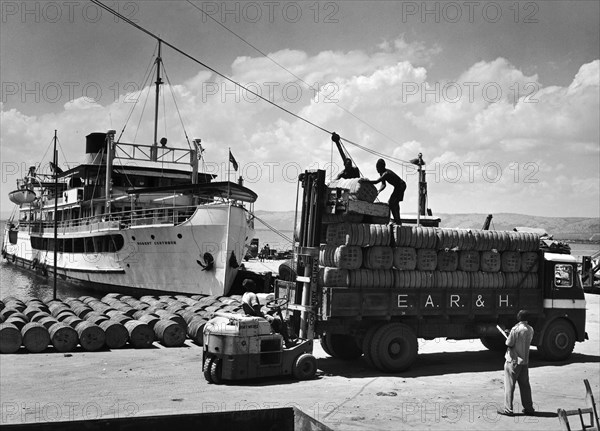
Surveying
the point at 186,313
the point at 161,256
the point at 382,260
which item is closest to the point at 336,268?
the point at 382,260

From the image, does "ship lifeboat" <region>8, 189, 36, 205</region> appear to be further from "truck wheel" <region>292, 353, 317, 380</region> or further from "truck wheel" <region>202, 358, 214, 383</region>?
"truck wheel" <region>292, 353, 317, 380</region>

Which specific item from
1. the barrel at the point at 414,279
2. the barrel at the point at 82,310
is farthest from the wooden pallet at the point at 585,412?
the barrel at the point at 82,310

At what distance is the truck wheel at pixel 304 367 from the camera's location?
502 inches

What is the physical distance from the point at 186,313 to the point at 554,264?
11043 mm

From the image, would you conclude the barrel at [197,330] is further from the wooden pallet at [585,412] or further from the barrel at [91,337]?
the wooden pallet at [585,412]

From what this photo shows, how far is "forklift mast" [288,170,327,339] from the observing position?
13.4 m

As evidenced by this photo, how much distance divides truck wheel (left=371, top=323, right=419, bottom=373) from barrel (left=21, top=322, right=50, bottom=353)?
851 centimetres

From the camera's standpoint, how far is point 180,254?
33.6m

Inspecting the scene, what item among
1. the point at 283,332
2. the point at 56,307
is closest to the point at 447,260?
the point at 283,332

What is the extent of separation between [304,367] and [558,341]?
6.98m

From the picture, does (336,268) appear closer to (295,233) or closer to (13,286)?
(295,233)

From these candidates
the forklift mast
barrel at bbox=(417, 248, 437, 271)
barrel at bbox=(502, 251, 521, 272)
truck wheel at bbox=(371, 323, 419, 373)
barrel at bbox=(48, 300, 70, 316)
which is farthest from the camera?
barrel at bbox=(48, 300, 70, 316)

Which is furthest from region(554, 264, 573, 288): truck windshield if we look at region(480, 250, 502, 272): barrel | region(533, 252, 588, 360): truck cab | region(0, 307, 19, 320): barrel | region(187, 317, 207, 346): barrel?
region(0, 307, 19, 320): barrel

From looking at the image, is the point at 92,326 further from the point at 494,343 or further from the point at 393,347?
the point at 494,343
